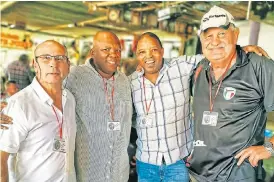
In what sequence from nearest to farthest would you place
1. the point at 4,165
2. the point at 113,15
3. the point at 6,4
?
the point at 4,165 < the point at 113,15 < the point at 6,4

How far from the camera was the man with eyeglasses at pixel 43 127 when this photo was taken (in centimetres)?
149

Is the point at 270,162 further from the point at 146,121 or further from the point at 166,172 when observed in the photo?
the point at 146,121

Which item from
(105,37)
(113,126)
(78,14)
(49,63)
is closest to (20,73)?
(78,14)

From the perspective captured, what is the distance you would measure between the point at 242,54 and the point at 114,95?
87 cm

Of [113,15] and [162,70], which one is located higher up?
[113,15]

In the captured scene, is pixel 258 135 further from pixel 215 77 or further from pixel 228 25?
pixel 228 25

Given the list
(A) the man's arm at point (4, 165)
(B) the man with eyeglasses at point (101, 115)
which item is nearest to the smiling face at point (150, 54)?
(B) the man with eyeglasses at point (101, 115)

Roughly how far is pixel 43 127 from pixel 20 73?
118 inches

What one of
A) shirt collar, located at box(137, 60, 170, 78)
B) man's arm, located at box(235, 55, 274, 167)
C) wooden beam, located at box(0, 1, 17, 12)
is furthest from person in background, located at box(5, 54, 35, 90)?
man's arm, located at box(235, 55, 274, 167)

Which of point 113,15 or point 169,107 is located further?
point 113,15

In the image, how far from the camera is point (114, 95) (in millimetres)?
2043

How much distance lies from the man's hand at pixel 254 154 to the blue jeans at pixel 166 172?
0.56 metres

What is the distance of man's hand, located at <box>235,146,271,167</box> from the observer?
5.04 ft

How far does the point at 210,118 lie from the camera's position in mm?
1700
